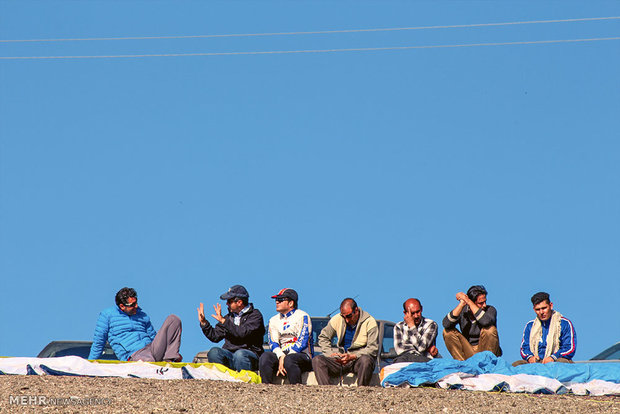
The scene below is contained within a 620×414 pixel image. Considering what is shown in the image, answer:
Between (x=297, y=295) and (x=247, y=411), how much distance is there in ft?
11.5

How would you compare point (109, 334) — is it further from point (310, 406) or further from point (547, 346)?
point (547, 346)

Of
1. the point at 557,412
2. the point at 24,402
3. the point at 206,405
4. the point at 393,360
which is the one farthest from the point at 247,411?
the point at 393,360

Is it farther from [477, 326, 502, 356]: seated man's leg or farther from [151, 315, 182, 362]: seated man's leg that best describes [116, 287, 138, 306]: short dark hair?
[477, 326, 502, 356]: seated man's leg

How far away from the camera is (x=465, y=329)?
1274cm

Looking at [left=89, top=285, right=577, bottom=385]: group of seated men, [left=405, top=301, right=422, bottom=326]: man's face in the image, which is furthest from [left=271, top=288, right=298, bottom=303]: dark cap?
[left=405, top=301, right=422, bottom=326]: man's face

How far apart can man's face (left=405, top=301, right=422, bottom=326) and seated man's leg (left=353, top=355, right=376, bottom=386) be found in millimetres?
796

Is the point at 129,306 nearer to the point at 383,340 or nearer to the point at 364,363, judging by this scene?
the point at 364,363

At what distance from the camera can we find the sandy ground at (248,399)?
31.0ft

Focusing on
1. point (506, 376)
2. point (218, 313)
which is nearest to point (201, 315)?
point (218, 313)

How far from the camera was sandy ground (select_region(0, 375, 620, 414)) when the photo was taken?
372 inches

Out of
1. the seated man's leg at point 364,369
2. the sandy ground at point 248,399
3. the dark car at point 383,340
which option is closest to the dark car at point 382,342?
the dark car at point 383,340

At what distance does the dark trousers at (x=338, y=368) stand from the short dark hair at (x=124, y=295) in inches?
96.4

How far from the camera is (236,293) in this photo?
1273cm

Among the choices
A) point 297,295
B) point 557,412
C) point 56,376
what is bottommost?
point 557,412
